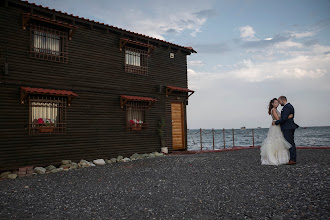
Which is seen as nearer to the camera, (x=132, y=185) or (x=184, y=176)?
(x=132, y=185)

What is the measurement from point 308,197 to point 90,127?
30.2ft

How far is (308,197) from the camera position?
479cm

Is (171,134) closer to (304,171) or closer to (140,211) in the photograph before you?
(304,171)

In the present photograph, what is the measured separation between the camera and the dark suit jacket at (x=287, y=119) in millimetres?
8219

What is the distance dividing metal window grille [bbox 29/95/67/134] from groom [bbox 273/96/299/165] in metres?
8.54

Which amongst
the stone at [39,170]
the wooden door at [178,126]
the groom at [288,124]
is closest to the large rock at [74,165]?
the stone at [39,170]

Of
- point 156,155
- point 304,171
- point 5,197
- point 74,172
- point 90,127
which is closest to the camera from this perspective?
point 5,197

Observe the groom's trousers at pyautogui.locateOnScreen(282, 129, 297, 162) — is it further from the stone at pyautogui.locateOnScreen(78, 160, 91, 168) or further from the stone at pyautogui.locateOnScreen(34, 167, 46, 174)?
the stone at pyautogui.locateOnScreen(34, 167, 46, 174)

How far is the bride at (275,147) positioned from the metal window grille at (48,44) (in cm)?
896

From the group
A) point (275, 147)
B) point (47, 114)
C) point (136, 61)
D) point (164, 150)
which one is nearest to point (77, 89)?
point (47, 114)

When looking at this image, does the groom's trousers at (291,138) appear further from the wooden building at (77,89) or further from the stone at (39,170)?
the stone at (39,170)

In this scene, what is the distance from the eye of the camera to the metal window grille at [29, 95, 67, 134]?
32.2 feet

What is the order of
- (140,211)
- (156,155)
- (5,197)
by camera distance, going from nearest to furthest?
(140,211), (5,197), (156,155)

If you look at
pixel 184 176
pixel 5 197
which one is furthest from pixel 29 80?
pixel 184 176
